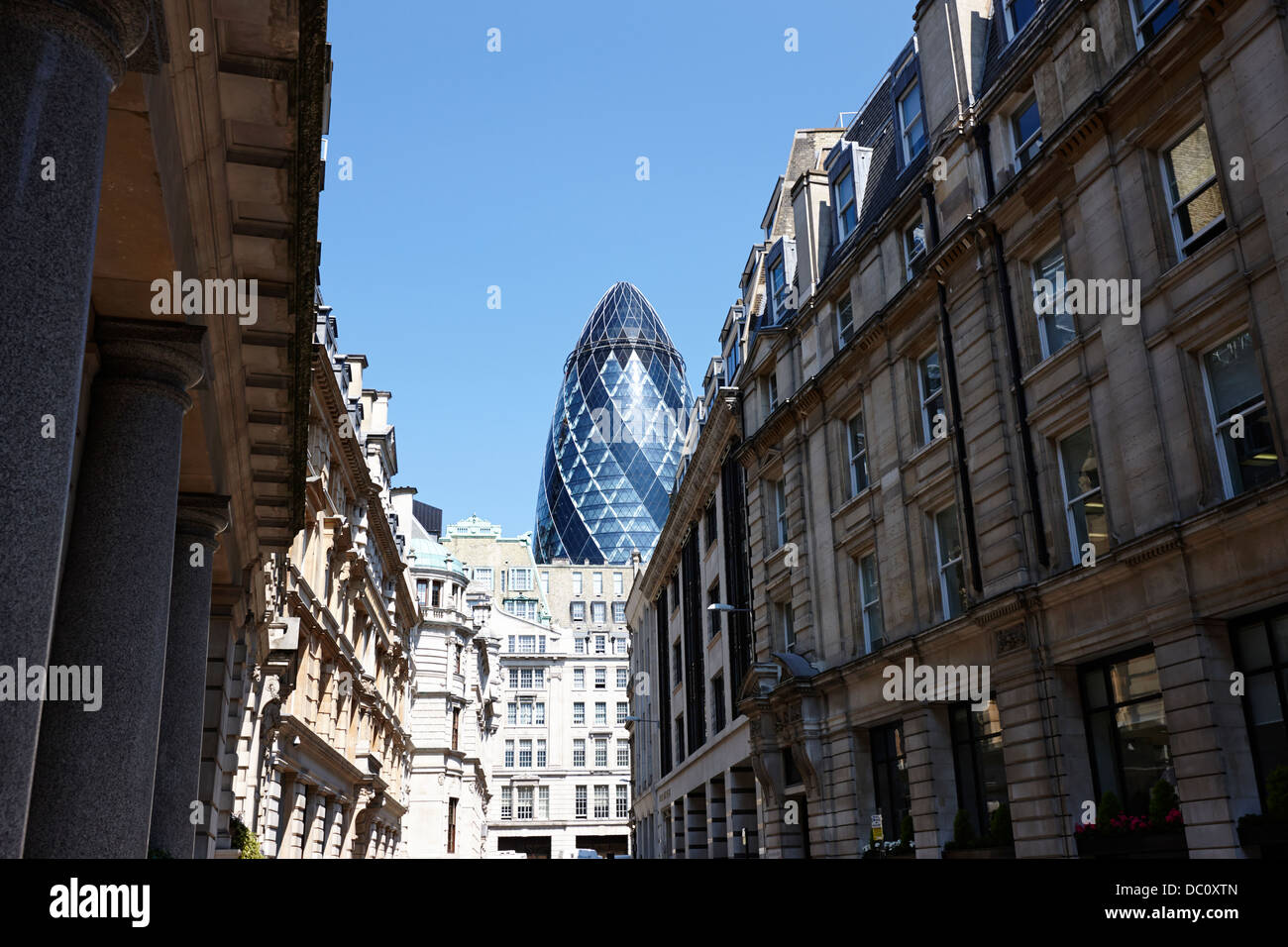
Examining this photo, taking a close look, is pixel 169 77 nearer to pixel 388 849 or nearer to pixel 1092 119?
pixel 1092 119

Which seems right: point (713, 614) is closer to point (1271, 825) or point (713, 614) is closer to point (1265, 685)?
point (1265, 685)

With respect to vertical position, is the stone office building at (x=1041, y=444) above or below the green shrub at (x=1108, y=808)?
above

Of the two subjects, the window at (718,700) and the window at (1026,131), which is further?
the window at (718,700)

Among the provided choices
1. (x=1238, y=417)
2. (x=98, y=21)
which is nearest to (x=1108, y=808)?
(x=1238, y=417)

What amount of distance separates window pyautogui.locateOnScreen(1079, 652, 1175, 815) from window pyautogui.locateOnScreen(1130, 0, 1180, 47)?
11.4m

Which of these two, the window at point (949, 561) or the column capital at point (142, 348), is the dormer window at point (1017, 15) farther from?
the column capital at point (142, 348)

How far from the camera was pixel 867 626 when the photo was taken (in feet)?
97.1

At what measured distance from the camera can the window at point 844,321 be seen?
3203 cm

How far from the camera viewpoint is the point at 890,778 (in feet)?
91.2

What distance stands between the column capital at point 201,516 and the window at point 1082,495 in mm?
15372

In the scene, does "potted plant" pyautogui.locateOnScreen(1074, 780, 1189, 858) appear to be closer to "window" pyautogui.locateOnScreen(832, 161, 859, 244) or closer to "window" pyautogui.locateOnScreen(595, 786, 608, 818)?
"window" pyautogui.locateOnScreen(832, 161, 859, 244)

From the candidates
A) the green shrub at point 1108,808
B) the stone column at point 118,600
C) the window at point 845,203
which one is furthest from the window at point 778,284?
the stone column at point 118,600

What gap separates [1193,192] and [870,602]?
46.9ft
